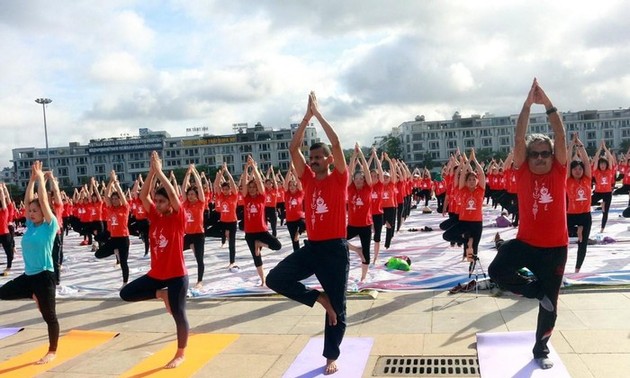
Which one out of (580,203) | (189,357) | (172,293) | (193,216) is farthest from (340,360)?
(580,203)

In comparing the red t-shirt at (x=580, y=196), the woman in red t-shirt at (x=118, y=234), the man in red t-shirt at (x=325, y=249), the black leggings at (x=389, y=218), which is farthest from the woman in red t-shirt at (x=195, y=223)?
the red t-shirt at (x=580, y=196)

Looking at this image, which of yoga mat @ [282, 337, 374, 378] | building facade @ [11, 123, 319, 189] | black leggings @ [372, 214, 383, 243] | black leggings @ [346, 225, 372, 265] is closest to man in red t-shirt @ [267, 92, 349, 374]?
yoga mat @ [282, 337, 374, 378]

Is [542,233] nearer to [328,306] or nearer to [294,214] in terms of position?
[328,306]

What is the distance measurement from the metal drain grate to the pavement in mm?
114

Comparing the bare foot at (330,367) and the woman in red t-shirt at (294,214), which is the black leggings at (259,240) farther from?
the bare foot at (330,367)

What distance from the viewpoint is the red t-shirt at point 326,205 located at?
516 centimetres

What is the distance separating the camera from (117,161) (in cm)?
11075

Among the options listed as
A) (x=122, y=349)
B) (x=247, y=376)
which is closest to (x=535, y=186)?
(x=247, y=376)

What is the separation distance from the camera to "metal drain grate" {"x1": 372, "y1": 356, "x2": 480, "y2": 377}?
495 centimetres

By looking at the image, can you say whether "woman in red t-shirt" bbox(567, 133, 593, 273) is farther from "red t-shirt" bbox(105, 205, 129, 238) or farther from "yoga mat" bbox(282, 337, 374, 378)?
"red t-shirt" bbox(105, 205, 129, 238)

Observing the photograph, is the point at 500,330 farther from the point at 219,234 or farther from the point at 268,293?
the point at 219,234

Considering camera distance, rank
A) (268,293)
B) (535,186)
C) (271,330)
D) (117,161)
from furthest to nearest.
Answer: (117,161), (268,293), (271,330), (535,186)

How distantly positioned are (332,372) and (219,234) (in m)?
7.97

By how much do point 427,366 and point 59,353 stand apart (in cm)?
417
